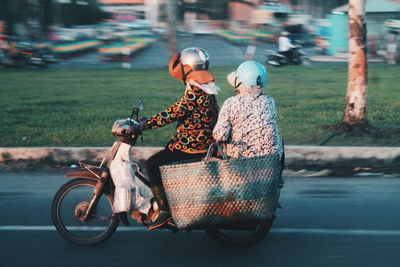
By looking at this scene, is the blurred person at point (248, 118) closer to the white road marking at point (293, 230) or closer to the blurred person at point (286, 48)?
the white road marking at point (293, 230)

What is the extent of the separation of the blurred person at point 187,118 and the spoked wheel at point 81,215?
43 centimetres

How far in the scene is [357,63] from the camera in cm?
888

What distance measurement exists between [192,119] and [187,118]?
39mm

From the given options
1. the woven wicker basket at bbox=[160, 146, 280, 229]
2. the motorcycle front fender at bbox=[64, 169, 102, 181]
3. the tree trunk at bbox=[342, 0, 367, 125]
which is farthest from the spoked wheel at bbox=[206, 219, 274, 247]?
the tree trunk at bbox=[342, 0, 367, 125]

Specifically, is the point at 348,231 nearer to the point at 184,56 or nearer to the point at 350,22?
the point at 184,56

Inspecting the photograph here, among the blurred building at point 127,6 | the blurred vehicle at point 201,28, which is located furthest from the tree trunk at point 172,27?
the blurred building at point 127,6

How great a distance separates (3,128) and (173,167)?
631cm

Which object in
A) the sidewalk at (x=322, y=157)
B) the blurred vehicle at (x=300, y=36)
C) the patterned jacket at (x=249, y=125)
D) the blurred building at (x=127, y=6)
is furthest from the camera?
the blurred building at (x=127, y=6)

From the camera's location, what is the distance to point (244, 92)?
182 inches

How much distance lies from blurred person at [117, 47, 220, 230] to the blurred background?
16643 mm

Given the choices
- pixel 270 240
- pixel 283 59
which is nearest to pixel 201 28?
pixel 283 59

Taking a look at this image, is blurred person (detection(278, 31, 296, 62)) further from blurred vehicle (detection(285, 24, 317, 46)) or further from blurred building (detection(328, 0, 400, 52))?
blurred vehicle (detection(285, 24, 317, 46))

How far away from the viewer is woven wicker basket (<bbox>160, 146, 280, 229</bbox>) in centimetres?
428

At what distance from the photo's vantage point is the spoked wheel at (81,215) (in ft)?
15.9
